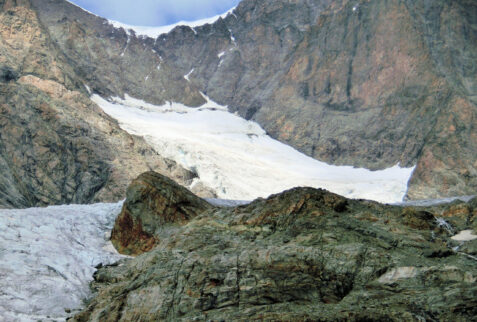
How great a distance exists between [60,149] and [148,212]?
3653cm

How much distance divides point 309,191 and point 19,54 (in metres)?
64.5

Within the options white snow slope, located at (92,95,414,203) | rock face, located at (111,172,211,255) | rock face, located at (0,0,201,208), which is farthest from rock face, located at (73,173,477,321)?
white snow slope, located at (92,95,414,203)

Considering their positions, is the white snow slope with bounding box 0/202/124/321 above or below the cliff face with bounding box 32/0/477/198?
below

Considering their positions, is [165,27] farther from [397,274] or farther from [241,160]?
[397,274]

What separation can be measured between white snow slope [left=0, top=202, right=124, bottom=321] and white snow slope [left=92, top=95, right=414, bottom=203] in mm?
36982

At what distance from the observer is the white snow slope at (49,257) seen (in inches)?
529

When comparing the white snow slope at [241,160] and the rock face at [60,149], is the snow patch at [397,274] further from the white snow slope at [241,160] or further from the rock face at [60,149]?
the white snow slope at [241,160]

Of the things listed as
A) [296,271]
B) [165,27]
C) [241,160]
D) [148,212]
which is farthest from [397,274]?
[165,27]

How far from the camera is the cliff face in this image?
75500 mm

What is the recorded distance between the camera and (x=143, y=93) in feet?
370

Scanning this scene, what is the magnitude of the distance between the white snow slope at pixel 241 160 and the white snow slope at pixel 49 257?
1456 inches

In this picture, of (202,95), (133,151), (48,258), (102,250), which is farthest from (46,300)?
(202,95)

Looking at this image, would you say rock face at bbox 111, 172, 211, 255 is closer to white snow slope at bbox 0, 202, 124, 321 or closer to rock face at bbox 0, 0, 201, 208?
white snow slope at bbox 0, 202, 124, 321

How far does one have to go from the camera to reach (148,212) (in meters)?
20.0
